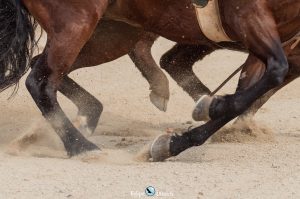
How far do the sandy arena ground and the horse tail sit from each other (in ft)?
1.52

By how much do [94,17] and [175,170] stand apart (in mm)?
1346

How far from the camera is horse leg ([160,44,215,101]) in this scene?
7.44 metres

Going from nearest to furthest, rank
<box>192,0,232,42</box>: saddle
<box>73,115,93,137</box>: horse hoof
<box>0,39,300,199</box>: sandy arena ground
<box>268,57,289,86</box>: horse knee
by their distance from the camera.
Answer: <box>0,39,300,199</box>: sandy arena ground < <box>268,57,289,86</box>: horse knee < <box>192,0,232,42</box>: saddle < <box>73,115,93,137</box>: horse hoof

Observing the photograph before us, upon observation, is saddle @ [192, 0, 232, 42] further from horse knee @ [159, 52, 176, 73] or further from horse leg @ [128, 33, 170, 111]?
horse leg @ [128, 33, 170, 111]

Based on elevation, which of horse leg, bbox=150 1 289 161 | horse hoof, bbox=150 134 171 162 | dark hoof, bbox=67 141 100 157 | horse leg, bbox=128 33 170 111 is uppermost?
horse leg, bbox=150 1 289 161

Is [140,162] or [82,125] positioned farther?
[82,125]

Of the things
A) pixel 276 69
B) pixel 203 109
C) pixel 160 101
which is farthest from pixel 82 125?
pixel 276 69

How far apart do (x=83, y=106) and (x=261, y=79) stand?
2010 mm

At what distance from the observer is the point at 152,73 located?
779 cm

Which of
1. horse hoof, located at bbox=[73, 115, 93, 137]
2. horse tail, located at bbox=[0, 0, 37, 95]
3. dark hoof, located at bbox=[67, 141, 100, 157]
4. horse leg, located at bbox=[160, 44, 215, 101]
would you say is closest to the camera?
dark hoof, located at bbox=[67, 141, 100, 157]

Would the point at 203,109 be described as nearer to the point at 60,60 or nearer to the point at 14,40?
the point at 60,60

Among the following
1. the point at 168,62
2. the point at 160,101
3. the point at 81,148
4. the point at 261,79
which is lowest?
the point at 160,101

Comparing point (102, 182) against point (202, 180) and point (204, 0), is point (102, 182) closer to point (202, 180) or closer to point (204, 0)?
point (202, 180)

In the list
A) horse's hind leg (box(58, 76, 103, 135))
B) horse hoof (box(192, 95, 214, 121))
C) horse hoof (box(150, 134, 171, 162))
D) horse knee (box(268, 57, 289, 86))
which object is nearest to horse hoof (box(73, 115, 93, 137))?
horse's hind leg (box(58, 76, 103, 135))
